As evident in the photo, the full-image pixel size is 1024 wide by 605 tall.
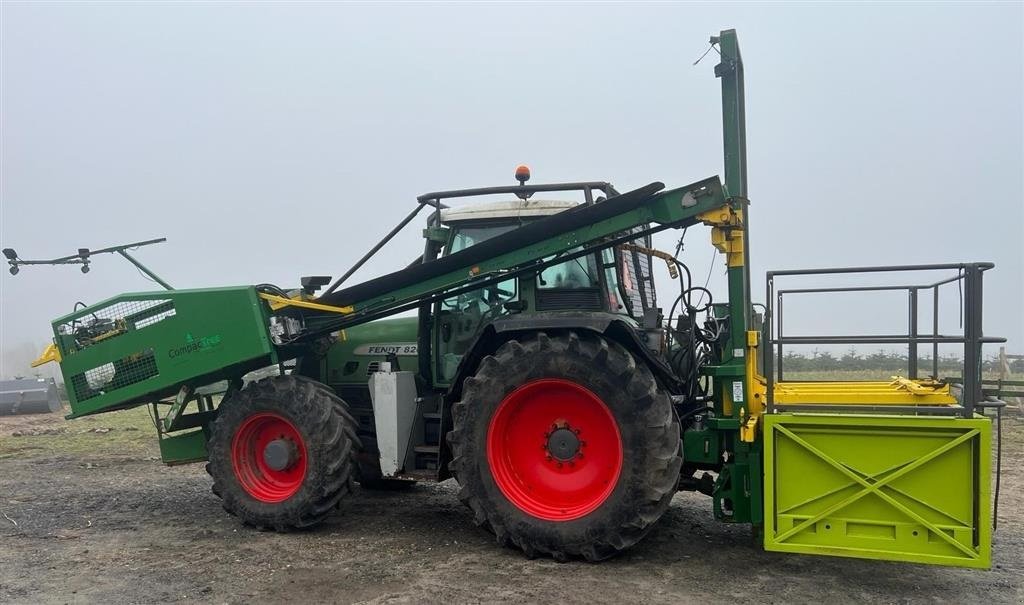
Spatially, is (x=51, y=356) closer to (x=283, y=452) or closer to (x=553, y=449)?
(x=283, y=452)

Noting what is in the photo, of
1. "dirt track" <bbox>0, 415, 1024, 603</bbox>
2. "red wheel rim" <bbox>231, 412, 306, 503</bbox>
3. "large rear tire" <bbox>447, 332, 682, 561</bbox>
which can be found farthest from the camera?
"red wheel rim" <bbox>231, 412, 306, 503</bbox>

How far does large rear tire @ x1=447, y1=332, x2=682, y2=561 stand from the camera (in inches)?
199

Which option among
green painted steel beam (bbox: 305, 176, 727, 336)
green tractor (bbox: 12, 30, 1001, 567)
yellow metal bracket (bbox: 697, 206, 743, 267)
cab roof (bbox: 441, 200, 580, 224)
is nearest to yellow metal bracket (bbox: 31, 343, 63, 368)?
green tractor (bbox: 12, 30, 1001, 567)

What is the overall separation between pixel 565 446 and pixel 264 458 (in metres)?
2.76

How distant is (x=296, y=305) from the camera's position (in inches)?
258

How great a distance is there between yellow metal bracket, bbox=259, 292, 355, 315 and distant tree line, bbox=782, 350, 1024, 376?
366 centimetres

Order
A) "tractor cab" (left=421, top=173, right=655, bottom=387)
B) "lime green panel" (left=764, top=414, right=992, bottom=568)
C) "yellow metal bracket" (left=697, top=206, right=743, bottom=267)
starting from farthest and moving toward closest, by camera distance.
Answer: "tractor cab" (left=421, top=173, right=655, bottom=387)
"yellow metal bracket" (left=697, top=206, right=743, bottom=267)
"lime green panel" (left=764, top=414, right=992, bottom=568)

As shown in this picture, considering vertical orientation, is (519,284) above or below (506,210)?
below

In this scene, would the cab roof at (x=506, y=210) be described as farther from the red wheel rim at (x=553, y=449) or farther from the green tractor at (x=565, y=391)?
the red wheel rim at (x=553, y=449)

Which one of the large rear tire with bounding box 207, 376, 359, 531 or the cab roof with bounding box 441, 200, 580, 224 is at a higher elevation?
the cab roof with bounding box 441, 200, 580, 224

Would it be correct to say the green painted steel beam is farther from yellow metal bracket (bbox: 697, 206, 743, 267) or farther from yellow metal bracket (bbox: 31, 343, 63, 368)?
yellow metal bracket (bbox: 31, 343, 63, 368)

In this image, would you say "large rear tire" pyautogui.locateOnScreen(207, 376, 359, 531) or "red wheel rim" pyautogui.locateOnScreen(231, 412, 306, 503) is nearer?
"large rear tire" pyautogui.locateOnScreen(207, 376, 359, 531)

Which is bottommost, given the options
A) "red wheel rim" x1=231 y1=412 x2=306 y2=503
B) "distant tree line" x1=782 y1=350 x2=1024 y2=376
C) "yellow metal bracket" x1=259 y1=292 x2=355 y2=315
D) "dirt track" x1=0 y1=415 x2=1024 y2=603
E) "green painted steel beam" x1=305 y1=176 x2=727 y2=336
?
"dirt track" x1=0 y1=415 x2=1024 y2=603

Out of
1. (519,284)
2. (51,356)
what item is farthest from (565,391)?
(51,356)
